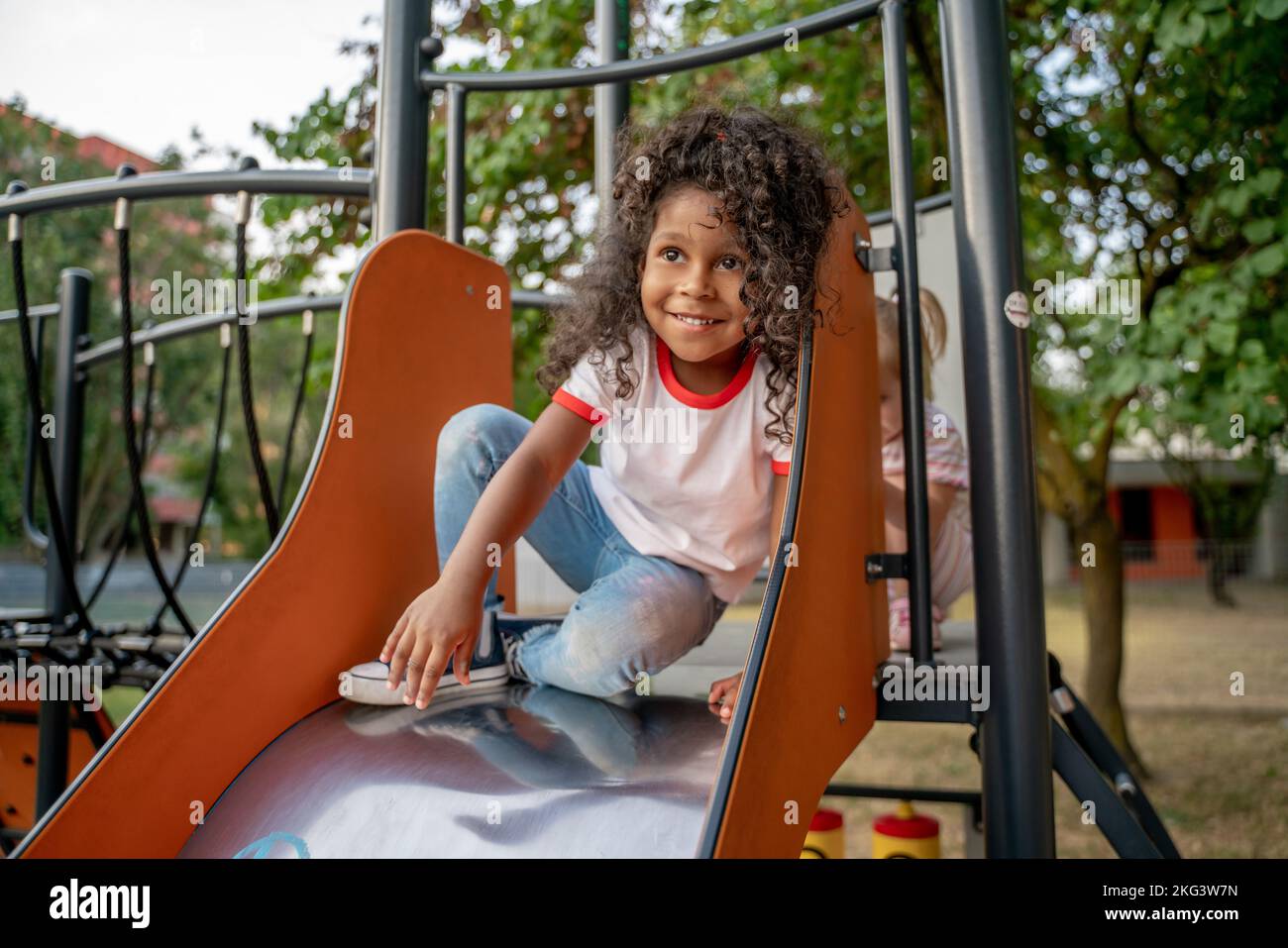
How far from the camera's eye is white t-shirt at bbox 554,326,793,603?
Result: 49.3 inches

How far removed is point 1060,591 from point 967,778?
11.2 meters

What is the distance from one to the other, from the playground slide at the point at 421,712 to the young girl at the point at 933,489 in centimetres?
41

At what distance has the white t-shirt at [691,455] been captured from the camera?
125cm

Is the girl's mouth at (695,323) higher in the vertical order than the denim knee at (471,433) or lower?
higher

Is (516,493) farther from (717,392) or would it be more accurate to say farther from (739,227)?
(739,227)

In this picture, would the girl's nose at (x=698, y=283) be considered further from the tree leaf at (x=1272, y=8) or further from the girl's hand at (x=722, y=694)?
the tree leaf at (x=1272, y=8)

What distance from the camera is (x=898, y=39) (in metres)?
1.30

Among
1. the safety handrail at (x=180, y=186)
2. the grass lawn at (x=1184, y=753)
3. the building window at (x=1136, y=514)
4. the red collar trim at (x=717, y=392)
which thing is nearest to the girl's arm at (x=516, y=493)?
the red collar trim at (x=717, y=392)

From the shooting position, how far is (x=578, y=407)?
126cm

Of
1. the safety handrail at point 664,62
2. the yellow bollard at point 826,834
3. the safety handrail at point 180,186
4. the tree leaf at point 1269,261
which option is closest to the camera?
the safety handrail at point 664,62

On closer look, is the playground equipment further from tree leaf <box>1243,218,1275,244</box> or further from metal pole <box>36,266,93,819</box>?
tree leaf <box>1243,218,1275,244</box>

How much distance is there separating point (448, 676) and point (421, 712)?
0.28 feet
